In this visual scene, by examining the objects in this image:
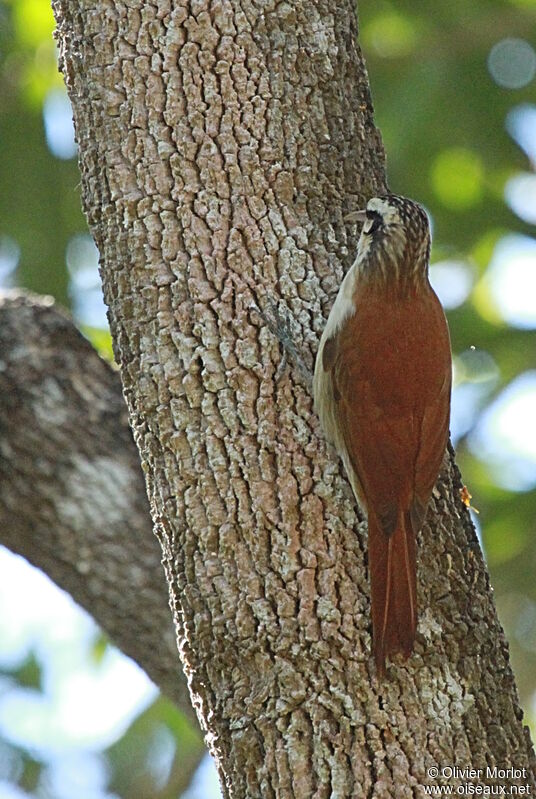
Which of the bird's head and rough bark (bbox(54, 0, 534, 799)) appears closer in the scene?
rough bark (bbox(54, 0, 534, 799))

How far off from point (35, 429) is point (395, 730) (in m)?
2.04

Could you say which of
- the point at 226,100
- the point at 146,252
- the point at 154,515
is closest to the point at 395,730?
the point at 154,515

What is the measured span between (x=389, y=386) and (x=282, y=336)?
445 millimetres

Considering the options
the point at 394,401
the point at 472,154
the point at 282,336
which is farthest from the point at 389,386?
the point at 472,154

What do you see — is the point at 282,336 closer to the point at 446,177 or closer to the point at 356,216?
the point at 356,216

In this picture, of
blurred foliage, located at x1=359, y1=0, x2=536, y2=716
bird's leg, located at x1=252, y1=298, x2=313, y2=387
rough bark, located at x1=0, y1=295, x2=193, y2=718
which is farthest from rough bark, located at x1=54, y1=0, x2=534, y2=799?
blurred foliage, located at x1=359, y1=0, x2=536, y2=716

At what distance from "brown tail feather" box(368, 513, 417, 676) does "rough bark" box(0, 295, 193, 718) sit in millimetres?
1490

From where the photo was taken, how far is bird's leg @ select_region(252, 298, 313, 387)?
315cm

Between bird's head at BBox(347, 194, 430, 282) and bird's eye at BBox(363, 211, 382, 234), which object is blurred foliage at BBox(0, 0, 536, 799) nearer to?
bird's head at BBox(347, 194, 430, 282)

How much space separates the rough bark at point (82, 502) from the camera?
4.36 metres

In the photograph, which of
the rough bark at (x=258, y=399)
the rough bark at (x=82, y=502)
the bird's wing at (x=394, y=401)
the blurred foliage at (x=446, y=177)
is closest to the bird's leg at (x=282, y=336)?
the rough bark at (x=258, y=399)

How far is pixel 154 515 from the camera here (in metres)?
3.18

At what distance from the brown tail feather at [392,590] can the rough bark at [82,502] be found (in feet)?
4.89

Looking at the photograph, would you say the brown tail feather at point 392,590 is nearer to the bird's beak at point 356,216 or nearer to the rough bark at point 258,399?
the rough bark at point 258,399
